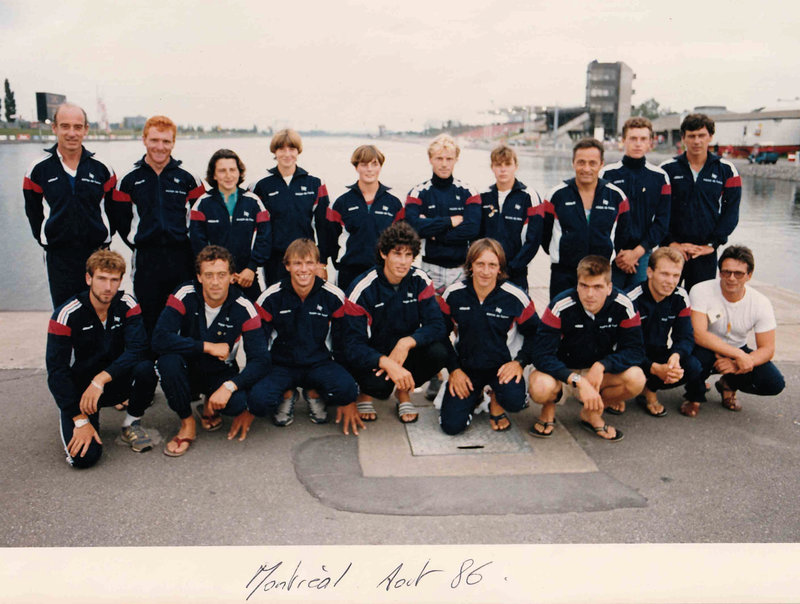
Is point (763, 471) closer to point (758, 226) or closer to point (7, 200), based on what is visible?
point (758, 226)

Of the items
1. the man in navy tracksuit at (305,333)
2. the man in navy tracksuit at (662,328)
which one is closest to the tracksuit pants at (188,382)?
the man in navy tracksuit at (305,333)

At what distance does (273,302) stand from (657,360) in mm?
2608

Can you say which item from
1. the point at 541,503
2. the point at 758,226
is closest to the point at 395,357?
the point at 541,503

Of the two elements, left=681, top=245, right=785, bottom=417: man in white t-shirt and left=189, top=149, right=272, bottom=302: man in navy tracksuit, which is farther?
left=189, top=149, right=272, bottom=302: man in navy tracksuit

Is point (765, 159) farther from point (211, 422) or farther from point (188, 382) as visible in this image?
point (188, 382)

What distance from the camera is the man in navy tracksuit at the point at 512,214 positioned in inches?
177

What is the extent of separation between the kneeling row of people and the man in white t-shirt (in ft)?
0.41

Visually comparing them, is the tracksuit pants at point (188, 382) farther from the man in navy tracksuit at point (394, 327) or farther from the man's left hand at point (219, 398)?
the man in navy tracksuit at point (394, 327)

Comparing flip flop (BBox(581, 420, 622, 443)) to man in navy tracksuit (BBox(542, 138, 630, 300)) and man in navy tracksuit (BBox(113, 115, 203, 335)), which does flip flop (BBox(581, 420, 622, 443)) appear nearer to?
man in navy tracksuit (BBox(542, 138, 630, 300))

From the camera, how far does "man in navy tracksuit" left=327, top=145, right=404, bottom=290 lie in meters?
4.54

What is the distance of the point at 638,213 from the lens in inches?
183

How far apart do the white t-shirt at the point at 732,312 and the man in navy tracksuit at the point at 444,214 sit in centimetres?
163

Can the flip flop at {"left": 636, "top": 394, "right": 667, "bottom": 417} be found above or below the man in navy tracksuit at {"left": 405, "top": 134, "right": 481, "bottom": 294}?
below

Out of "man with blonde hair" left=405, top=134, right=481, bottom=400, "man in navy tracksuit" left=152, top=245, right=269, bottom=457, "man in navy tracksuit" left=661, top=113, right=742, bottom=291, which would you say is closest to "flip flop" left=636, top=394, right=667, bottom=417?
"man in navy tracksuit" left=661, top=113, right=742, bottom=291
